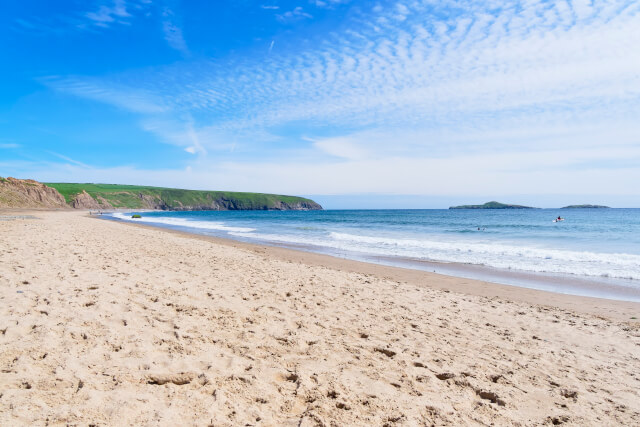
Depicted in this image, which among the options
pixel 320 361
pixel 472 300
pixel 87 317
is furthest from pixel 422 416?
pixel 472 300

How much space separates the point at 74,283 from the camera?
6.54 m

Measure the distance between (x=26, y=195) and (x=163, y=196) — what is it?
306 feet

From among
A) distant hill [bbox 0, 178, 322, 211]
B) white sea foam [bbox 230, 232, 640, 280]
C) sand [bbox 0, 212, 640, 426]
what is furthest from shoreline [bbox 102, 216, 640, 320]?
distant hill [bbox 0, 178, 322, 211]

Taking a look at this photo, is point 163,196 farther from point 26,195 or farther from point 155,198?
point 26,195

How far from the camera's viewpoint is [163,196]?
16125 centimetres

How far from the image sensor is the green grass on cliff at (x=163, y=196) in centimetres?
13000

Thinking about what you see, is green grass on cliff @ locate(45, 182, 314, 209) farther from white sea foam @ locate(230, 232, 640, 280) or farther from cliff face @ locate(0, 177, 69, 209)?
white sea foam @ locate(230, 232, 640, 280)

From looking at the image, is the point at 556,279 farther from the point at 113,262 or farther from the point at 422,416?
the point at 113,262

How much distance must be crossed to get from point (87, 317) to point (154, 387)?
2.28 meters

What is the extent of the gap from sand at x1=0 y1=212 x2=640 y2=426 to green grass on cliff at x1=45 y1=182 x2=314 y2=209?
122m

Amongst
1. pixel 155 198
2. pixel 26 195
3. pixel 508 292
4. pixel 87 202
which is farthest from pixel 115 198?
pixel 508 292

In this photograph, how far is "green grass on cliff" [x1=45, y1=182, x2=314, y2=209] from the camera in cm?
13000

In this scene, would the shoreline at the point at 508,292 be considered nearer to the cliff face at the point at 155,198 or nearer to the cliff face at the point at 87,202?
the cliff face at the point at 87,202

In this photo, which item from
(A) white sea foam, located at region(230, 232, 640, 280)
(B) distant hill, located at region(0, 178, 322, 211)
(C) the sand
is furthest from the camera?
(B) distant hill, located at region(0, 178, 322, 211)
